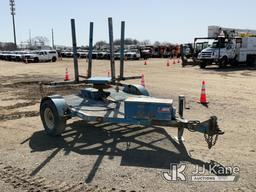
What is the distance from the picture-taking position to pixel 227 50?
1104 inches

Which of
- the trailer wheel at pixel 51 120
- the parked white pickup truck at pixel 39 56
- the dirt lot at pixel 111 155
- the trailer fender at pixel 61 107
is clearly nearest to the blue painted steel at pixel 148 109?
the dirt lot at pixel 111 155

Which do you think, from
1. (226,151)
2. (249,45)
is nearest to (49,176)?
(226,151)

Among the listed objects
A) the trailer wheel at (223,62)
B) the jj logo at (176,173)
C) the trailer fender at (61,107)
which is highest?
the trailer fender at (61,107)

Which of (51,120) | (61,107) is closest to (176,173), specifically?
(61,107)

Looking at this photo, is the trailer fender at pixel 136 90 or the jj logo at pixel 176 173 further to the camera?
the trailer fender at pixel 136 90

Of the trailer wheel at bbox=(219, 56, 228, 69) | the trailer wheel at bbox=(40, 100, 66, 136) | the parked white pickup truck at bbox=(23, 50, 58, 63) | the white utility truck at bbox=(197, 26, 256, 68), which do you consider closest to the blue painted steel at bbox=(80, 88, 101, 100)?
the trailer wheel at bbox=(40, 100, 66, 136)

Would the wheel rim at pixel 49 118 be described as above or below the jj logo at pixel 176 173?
above

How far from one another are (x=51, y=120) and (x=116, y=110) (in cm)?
144

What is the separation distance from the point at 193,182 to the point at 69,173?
6.03 feet

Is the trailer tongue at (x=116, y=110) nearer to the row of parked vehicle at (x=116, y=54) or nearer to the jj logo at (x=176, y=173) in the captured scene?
the jj logo at (x=176, y=173)

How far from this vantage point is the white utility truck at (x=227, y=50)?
91.9 ft

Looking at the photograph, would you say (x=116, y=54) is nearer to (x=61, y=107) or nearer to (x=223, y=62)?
(x=223, y=62)

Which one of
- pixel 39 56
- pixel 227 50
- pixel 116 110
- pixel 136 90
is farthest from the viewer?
pixel 39 56

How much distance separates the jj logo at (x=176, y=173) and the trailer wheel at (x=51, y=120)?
2493 mm
